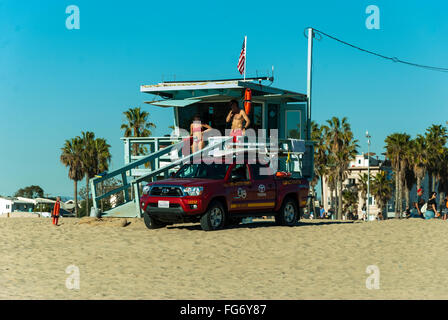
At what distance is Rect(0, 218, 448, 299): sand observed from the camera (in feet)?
34.7

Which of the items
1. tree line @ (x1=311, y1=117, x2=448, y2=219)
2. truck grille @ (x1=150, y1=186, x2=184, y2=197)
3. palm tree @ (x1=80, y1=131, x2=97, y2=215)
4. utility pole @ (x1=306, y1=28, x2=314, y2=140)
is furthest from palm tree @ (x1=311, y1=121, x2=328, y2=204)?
truck grille @ (x1=150, y1=186, x2=184, y2=197)

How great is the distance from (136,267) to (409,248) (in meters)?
6.81

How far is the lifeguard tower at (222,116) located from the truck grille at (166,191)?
14.9ft

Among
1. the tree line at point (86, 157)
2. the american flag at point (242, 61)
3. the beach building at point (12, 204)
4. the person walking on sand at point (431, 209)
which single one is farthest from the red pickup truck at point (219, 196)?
the beach building at point (12, 204)

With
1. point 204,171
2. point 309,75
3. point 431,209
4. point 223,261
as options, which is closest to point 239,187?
point 204,171

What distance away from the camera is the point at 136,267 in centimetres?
1266

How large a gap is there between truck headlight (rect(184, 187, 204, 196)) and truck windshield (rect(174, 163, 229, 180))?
1151 millimetres

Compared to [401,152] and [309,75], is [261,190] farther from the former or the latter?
[401,152]

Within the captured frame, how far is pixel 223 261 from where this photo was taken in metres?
13.6

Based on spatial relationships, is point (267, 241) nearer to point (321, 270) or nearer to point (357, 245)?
point (357, 245)

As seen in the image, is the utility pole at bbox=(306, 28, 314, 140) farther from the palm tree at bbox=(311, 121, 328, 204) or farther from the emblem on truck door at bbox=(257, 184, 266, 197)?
the palm tree at bbox=(311, 121, 328, 204)

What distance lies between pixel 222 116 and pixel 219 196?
8139mm
